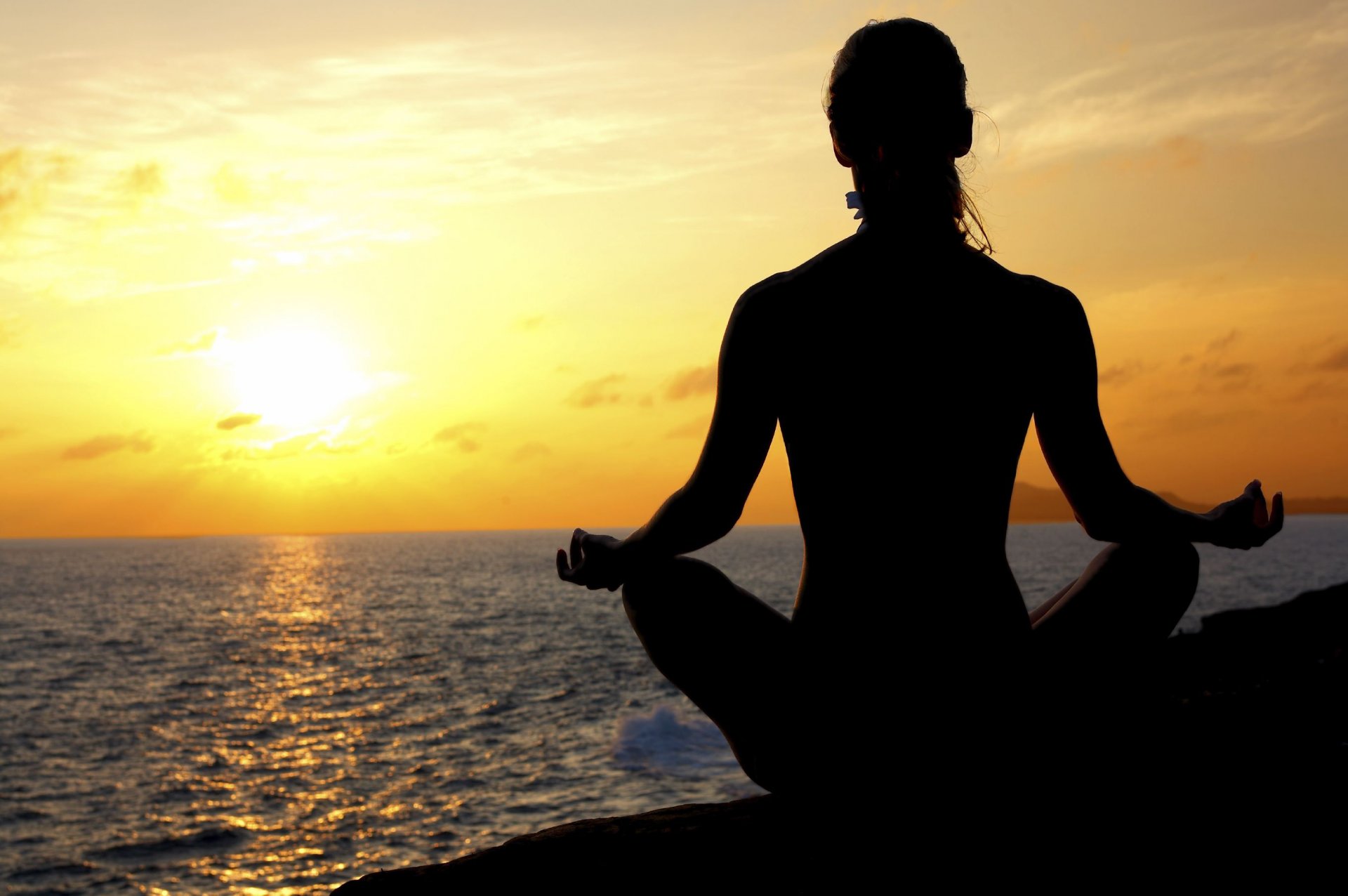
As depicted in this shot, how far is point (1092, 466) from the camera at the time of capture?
380cm

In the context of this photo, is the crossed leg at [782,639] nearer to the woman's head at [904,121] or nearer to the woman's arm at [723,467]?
the woman's arm at [723,467]

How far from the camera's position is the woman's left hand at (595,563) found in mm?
3561

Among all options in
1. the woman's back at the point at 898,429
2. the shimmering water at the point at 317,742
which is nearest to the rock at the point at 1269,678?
the woman's back at the point at 898,429

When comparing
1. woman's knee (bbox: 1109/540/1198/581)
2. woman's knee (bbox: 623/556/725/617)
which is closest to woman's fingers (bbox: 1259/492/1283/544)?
woman's knee (bbox: 1109/540/1198/581)

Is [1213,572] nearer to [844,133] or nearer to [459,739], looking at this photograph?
[459,739]

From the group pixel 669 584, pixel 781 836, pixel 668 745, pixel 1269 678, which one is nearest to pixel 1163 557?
pixel 669 584

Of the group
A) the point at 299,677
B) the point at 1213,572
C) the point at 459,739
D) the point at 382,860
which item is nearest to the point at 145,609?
the point at 299,677

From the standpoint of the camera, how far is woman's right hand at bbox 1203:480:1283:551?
3.71 meters

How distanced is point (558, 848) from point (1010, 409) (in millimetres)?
2990

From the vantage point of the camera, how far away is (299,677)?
61188 millimetres

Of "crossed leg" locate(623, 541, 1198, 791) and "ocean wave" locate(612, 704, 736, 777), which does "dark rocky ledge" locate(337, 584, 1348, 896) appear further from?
"ocean wave" locate(612, 704, 736, 777)

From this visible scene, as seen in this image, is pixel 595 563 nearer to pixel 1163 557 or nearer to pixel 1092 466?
pixel 1092 466

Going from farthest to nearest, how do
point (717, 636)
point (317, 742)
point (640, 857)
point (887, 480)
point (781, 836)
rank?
point (317, 742) < point (640, 857) < point (781, 836) < point (717, 636) < point (887, 480)

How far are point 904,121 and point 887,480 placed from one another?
1.12 metres
